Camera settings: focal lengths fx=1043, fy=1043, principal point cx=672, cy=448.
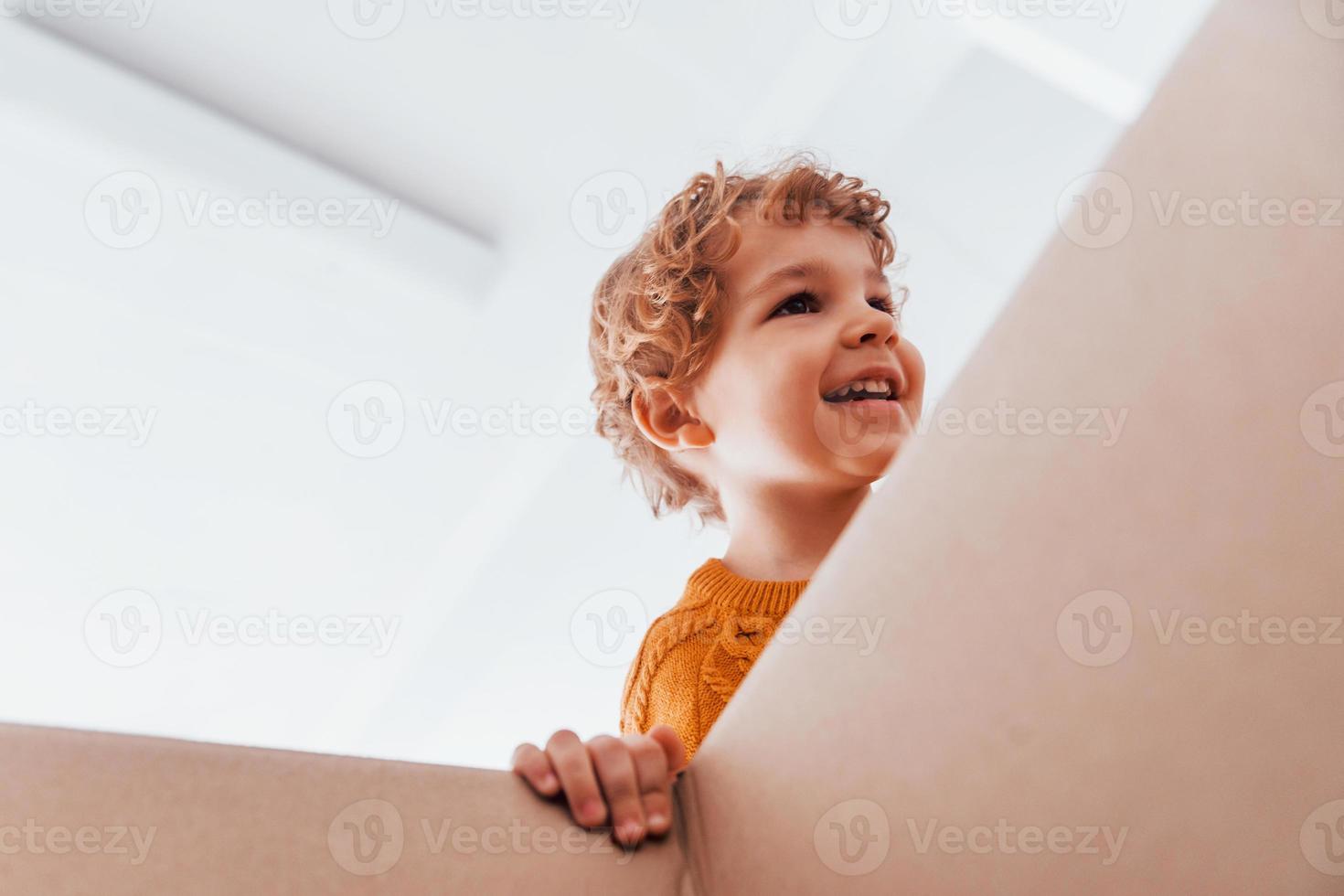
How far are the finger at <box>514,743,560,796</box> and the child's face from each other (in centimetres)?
69

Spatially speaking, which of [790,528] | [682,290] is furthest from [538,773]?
[682,290]

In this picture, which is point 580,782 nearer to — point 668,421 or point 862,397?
point 862,397

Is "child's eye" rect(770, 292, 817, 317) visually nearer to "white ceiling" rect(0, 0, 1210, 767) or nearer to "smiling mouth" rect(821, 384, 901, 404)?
"smiling mouth" rect(821, 384, 901, 404)

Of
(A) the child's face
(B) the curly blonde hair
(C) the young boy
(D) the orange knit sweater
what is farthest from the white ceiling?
(D) the orange knit sweater

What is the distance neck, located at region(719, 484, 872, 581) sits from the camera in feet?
3.57

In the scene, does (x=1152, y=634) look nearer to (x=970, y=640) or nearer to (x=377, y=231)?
(x=970, y=640)

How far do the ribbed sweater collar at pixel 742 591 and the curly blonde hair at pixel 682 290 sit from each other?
20cm

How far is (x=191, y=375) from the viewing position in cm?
215

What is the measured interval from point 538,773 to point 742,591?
2.30 feet

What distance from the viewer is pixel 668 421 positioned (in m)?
1.23

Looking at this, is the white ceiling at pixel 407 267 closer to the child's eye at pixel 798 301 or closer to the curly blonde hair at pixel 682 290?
the curly blonde hair at pixel 682 290

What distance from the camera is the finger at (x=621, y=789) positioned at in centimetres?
35

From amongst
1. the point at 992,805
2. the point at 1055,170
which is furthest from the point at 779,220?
the point at 1055,170

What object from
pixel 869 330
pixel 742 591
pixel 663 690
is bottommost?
pixel 663 690
